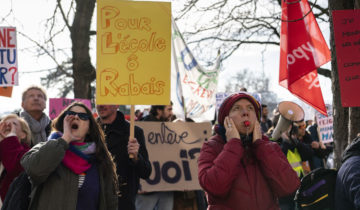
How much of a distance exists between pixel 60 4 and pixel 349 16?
29.1ft

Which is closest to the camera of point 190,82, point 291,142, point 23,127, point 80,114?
point 80,114

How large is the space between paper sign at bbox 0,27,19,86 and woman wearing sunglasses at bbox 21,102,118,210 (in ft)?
11.9

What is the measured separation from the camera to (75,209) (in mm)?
3588

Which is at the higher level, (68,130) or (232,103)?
(232,103)

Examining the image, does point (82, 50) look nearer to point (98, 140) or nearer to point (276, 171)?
point (98, 140)

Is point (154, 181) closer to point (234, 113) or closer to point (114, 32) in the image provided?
point (114, 32)

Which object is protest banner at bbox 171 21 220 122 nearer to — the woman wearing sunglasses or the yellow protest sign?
the yellow protest sign

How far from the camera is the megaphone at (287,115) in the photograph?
672 cm

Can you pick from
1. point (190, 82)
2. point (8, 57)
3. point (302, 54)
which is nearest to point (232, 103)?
point (302, 54)

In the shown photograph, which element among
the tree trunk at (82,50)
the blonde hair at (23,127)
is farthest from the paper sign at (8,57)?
the tree trunk at (82,50)

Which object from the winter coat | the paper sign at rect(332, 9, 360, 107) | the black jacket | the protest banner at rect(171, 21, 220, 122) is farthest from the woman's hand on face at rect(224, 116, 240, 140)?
the protest banner at rect(171, 21, 220, 122)

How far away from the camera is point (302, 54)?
5871 millimetres

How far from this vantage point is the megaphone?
672 cm

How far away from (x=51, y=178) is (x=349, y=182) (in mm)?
1975
